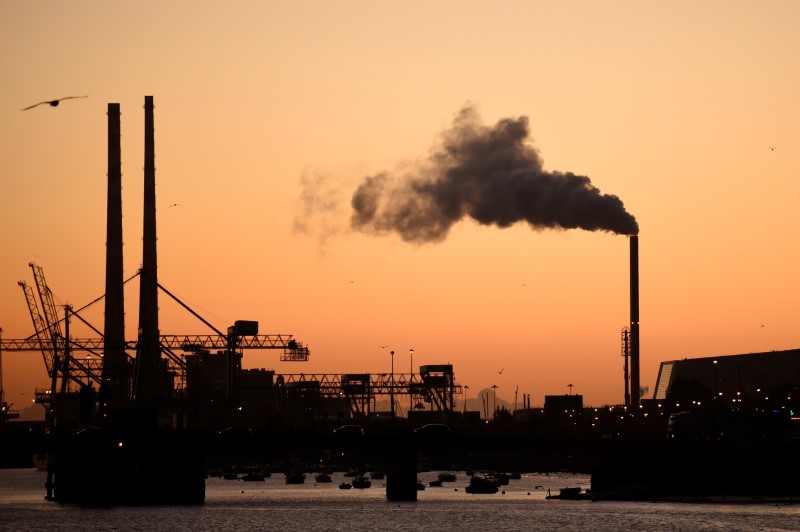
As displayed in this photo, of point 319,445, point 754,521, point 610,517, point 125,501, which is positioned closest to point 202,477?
point 125,501

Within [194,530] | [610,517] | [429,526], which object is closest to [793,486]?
[610,517]

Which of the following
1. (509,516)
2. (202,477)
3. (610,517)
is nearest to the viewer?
(610,517)

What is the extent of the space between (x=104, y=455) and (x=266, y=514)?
2378cm

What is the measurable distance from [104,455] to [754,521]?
8563 centimetres

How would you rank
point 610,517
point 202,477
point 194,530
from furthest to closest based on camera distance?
point 202,477 < point 610,517 < point 194,530

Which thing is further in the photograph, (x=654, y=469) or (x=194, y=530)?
(x=654, y=469)

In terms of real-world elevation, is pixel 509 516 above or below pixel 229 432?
below

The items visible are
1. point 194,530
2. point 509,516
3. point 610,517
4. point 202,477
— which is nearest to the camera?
point 194,530

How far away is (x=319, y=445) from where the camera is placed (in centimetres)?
17850

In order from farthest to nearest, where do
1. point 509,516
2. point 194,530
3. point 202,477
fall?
point 202,477, point 509,516, point 194,530

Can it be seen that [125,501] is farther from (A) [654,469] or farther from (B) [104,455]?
(A) [654,469]

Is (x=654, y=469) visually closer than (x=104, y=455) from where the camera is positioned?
No

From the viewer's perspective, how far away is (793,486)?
190875mm

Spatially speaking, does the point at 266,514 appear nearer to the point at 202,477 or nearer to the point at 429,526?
the point at 202,477
